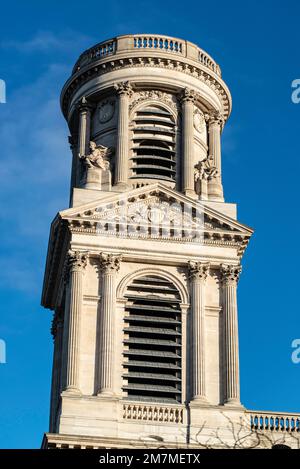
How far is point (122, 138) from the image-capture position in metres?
56.8

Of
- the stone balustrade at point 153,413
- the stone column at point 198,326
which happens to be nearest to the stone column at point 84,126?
the stone column at point 198,326

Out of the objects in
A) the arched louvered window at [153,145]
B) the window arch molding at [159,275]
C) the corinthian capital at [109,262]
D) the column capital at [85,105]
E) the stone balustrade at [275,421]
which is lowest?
the stone balustrade at [275,421]

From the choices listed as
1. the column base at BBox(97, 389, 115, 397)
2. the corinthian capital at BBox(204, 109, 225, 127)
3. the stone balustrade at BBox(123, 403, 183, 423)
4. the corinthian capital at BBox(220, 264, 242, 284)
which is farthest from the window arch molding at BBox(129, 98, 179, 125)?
the stone balustrade at BBox(123, 403, 183, 423)

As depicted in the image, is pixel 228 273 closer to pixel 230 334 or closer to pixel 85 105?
pixel 230 334

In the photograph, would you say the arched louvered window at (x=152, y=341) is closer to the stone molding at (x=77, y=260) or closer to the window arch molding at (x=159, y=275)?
the window arch molding at (x=159, y=275)

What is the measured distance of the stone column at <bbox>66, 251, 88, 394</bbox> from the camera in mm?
50281

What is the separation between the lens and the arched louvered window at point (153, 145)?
5675 centimetres

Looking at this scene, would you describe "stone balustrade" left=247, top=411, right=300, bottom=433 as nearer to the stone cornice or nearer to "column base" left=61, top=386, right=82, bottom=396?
"column base" left=61, top=386, right=82, bottom=396

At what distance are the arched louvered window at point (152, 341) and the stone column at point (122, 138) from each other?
4768mm

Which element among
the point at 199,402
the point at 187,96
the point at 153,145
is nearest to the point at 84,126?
the point at 153,145

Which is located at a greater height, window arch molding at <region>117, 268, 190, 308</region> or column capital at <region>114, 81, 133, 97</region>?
column capital at <region>114, 81, 133, 97</region>

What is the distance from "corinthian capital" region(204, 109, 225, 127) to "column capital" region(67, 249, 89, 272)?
10.4 metres

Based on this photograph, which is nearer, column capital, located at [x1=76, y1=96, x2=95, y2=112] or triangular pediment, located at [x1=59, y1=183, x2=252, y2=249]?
triangular pediment, located at [x1=59, y1=183, x2=252, y2=249]
